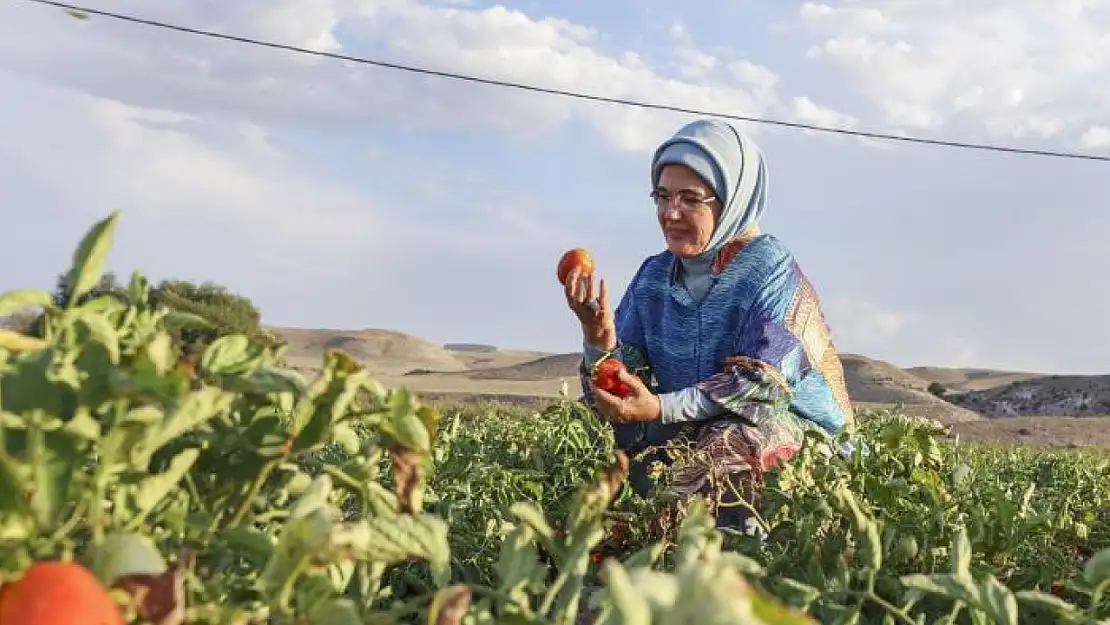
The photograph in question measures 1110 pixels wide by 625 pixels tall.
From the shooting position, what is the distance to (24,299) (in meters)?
0.85

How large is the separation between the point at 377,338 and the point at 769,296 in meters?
61.9

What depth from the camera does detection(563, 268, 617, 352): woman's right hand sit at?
9.41 feet

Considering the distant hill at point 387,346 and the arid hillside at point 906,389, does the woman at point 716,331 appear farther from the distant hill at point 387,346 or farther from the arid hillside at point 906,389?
the distant hill at point 387,346

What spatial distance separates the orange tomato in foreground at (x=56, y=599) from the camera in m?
0.61

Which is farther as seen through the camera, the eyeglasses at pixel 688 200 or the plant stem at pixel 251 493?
the eyeglasses at pixel 688 200

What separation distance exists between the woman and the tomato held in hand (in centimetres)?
2

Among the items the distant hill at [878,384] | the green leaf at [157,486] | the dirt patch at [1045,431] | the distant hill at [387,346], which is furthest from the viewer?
the distant hill at [387,346]

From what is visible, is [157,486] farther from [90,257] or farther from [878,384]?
[878,384]

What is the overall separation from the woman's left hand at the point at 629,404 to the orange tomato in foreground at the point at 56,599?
82.7 inches

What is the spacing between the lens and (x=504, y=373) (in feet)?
140

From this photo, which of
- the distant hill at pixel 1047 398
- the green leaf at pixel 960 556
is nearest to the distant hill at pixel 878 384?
the distant hill at pixel 1047 398

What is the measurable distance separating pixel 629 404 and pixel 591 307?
0.92 feet

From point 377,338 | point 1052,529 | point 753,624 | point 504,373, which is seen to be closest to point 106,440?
point 753,624

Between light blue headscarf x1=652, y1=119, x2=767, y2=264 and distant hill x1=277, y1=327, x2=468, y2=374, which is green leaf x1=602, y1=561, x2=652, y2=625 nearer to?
light blue headscarf x1=652, y1=119, x2=767, y2=264
